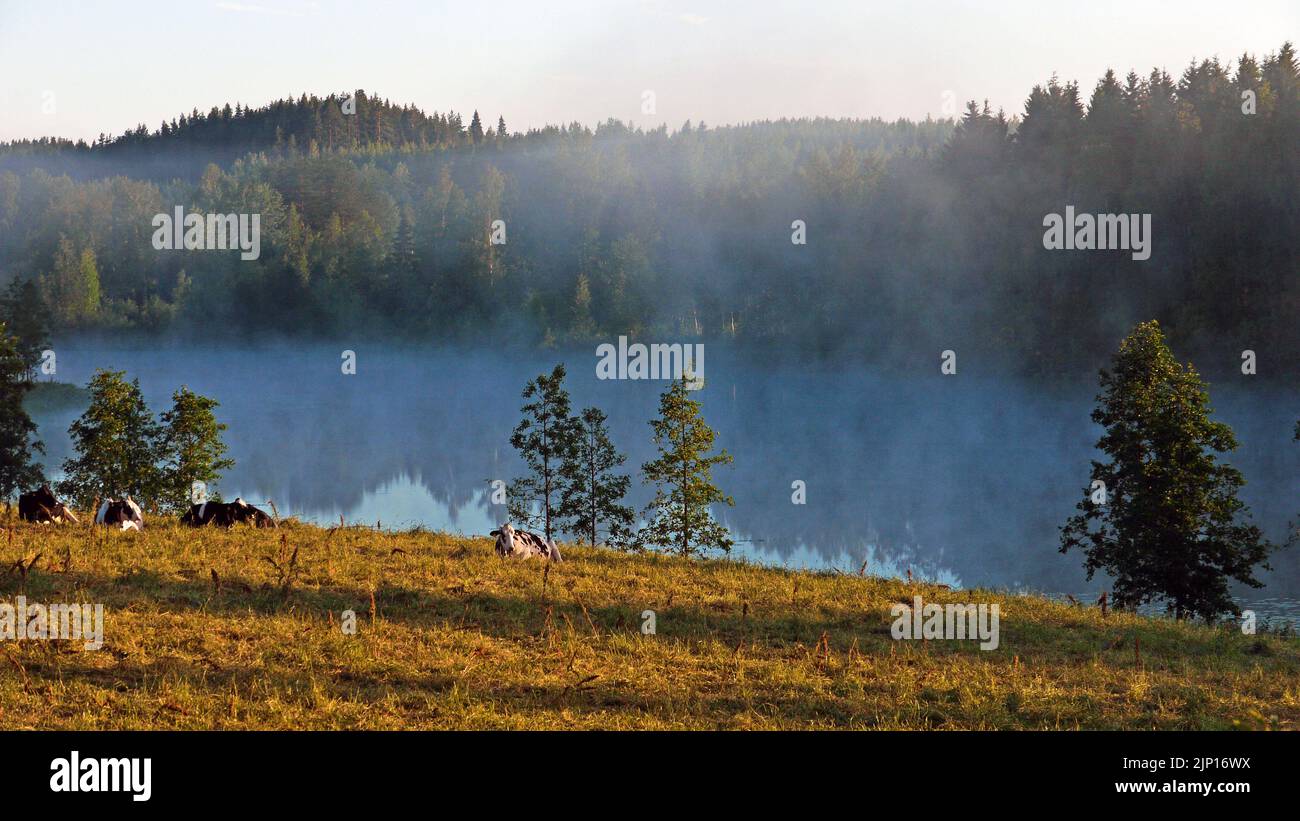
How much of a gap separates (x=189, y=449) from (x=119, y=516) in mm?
32511

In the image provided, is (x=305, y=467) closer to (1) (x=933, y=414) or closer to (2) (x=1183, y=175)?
(1) (x=933, y=414)

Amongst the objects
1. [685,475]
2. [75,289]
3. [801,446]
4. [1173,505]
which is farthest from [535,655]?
[75,289]

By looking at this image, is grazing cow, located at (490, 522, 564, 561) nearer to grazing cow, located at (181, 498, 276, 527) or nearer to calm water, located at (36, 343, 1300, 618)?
grazing cow, located at (181, 498, 276, 527)

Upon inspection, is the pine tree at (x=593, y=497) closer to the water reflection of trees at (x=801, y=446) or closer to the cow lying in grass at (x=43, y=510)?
the water reflection of trees at (x=801, y=446)

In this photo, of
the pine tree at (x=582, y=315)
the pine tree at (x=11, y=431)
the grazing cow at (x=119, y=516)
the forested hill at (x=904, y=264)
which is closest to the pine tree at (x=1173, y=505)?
the grazing cow at (x=119, y=516)

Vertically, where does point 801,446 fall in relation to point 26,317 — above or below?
below

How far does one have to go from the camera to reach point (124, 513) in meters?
21.3

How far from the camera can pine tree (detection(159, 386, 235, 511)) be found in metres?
50.3

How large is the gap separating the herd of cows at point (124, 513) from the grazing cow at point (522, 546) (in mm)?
5248

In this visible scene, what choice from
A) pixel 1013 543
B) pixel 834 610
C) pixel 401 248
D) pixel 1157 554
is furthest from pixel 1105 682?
pixel 401 248

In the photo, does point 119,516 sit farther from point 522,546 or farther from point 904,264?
point 904,264

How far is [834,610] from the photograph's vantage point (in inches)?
730

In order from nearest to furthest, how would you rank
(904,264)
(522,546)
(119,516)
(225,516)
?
(119,516)
(522,546)
(225,516)
(904,264)

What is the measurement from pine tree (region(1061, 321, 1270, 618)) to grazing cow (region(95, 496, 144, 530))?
3086 cm
